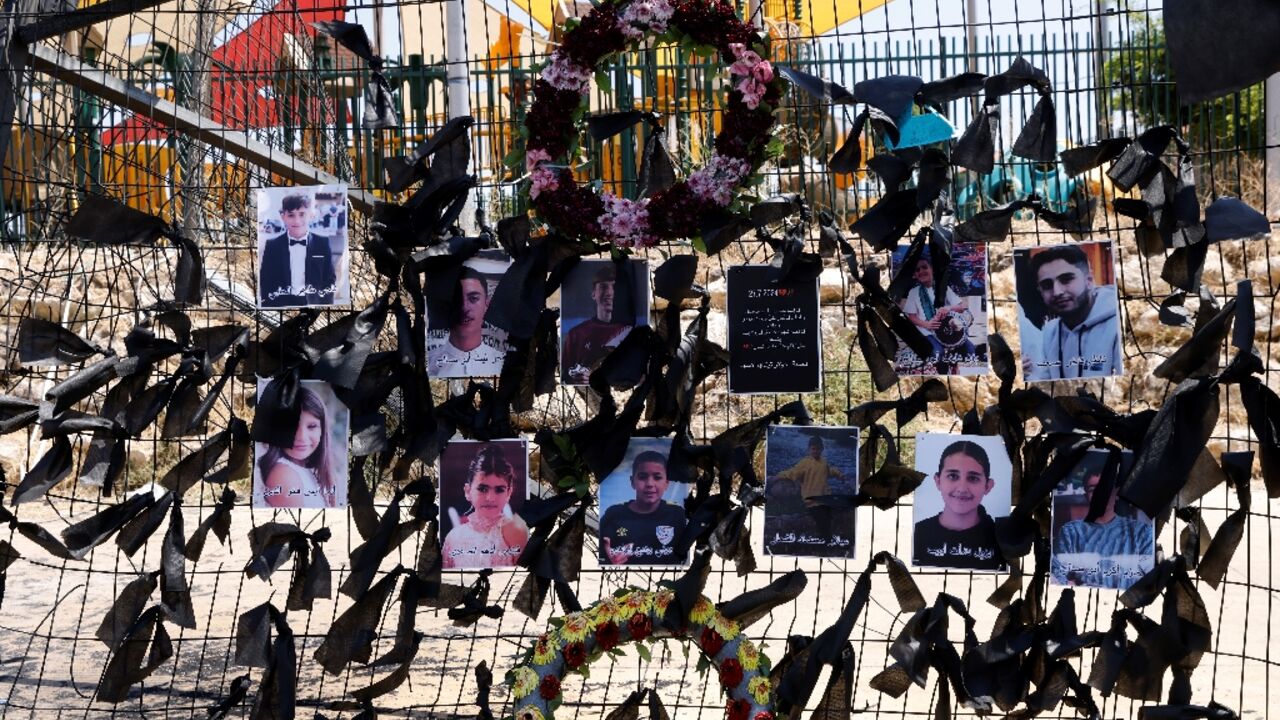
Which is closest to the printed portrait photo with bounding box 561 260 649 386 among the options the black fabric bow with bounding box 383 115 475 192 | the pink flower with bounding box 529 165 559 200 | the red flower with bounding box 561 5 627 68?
the pink flower with bounding box 529 165 559 200

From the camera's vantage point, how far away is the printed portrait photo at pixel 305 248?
383cm

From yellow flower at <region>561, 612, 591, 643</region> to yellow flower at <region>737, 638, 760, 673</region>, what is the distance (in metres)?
0.40

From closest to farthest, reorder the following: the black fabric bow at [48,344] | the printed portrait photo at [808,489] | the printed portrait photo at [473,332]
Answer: the printed portrait photo at [808,489] → the printed portrait photo at [473,332] → the black fabric bow at [48,344]

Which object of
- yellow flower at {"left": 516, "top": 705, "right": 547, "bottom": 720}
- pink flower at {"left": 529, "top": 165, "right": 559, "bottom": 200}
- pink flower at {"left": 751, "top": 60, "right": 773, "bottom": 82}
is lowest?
yellow flower at {"left": 516, "top": 705, "right": 547, "bottom": 720}

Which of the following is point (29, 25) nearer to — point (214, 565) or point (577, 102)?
point (577, 102)

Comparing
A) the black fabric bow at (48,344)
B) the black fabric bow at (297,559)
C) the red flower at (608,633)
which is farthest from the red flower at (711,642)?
the black fabric bow at (48,344)

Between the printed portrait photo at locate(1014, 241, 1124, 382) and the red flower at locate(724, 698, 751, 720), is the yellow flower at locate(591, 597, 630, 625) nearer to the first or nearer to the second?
the red flower at locate(724, 698, 751, 720)

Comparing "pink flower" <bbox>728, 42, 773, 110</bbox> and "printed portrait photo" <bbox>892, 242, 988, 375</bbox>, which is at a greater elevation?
"pink flower" <bbox>728, 42, 773, 110</bbox>

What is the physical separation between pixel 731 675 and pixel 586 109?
1.51m

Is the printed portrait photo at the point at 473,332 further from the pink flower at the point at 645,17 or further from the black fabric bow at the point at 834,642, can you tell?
the black fabric bow at the point at 834,642

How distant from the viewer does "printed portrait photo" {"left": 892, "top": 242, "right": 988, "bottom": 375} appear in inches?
141

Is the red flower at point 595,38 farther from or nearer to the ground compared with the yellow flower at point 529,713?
farther from the ground

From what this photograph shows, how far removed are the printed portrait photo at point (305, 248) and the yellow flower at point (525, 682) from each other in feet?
3.62

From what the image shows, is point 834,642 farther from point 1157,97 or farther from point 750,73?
point 1157,97
